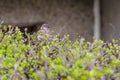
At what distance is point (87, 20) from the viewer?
17.4ft

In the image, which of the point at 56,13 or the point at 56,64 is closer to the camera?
the point at 56,64

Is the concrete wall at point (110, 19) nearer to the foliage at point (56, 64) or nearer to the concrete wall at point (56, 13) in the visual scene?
the concrete wall at point (56, 13)

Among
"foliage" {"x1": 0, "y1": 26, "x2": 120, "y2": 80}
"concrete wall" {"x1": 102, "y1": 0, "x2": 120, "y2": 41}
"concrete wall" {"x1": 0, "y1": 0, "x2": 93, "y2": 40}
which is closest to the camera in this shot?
"foliage" {"x1": 0, "y1": 26, "x2": 120, "y2": 80}

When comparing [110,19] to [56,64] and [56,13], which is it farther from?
[56,64]

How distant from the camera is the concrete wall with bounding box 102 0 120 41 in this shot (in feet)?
16.3

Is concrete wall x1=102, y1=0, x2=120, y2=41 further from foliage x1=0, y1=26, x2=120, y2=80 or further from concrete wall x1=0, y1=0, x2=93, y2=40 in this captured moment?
foliage x1=0, y1=26, x2=120, y2=80

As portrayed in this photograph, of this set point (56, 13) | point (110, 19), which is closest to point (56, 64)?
point (56, 13)

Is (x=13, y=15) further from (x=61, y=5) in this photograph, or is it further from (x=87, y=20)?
Answer: (x=87, y=20)

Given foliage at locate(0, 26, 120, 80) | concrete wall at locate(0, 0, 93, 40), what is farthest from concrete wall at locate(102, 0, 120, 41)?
foliage at locate(0, 26, 120, 80)

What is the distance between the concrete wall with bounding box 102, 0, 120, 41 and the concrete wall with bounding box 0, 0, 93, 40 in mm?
213

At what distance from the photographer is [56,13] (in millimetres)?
5082

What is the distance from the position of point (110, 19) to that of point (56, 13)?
868mm

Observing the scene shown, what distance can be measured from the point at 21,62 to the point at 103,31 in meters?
3.97

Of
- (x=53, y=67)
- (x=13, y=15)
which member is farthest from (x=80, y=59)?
(x=13, y=15)
